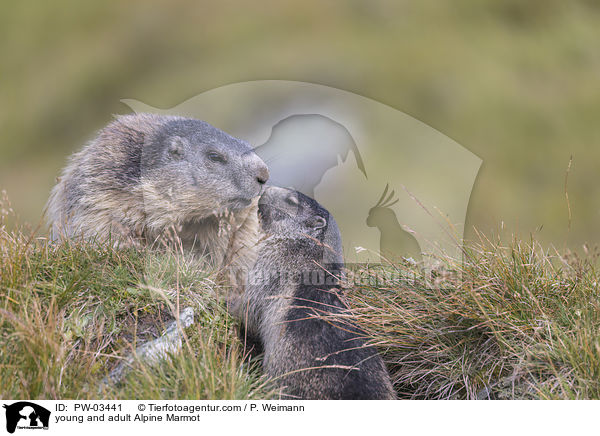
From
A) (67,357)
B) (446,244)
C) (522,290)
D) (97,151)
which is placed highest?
(97,151)

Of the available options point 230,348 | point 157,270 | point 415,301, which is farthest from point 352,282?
point 157,270

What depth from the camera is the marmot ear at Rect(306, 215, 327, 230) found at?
4258 mm

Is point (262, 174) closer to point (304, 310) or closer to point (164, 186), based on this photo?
point (164, 186)

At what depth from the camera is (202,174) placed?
164 inches

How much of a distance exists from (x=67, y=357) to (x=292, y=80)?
2.75 meters

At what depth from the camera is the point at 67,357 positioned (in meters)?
2.93

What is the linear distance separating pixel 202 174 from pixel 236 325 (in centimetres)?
113

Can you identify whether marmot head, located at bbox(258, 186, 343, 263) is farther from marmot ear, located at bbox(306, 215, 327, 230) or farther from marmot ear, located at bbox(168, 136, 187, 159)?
marmot ear, located at bbox(168, 136, 187, 159)

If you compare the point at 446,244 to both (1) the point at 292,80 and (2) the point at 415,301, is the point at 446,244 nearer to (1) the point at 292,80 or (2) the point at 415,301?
(2) the point at 415,301

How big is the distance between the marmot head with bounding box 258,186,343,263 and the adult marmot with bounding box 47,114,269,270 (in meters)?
0.15

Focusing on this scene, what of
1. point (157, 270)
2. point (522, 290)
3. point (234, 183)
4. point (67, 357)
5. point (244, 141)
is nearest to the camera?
point (67, 357)
